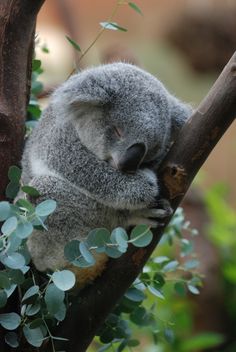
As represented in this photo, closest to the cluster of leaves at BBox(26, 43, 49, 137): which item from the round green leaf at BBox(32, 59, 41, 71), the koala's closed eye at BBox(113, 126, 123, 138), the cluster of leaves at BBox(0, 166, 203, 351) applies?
the round green leaf at BBox(32, 59, 41, 71)

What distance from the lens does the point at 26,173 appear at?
102 inches

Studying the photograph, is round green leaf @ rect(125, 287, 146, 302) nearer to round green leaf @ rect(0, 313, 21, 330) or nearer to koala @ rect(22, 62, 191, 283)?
koala @ rect(22, 62, 191, 283)

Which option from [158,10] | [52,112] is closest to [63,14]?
[158,10]

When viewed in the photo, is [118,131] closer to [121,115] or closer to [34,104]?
[121,115]

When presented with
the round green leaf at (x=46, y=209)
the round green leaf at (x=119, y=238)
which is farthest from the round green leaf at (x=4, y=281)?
the round green leaf at (x=119, y=238)

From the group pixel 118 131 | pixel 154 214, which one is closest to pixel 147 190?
pixel 154 214

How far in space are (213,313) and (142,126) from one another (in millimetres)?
3935

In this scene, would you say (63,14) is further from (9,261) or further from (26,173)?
(9,261)

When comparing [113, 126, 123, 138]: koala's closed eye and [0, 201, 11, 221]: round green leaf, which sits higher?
[113, 126, 123, 138]: koala's closed eye

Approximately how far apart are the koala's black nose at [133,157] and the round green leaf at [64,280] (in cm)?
67

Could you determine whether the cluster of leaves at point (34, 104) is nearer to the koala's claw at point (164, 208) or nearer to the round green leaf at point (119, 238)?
the koala's claw at point (164, 208)

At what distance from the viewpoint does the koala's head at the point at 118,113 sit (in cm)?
242

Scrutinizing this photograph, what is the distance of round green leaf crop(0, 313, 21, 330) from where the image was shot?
2.01 metres

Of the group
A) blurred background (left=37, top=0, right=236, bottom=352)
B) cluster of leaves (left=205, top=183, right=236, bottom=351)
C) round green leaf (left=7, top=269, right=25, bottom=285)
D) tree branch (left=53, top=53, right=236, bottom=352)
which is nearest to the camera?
round green leaf (left=7, top=269, right=25, bottom=285)
